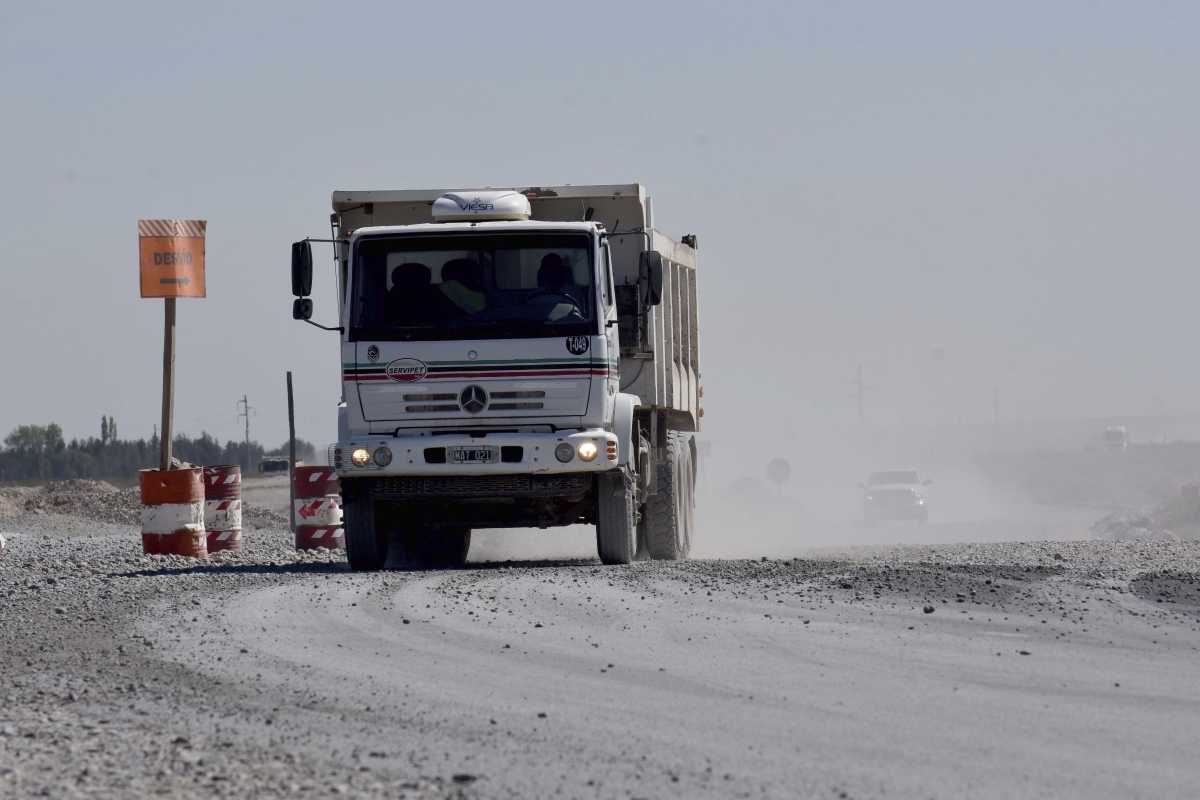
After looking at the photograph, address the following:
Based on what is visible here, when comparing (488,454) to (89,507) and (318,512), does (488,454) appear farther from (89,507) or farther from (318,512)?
(89,507)

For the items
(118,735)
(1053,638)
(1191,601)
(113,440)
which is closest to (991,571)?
(1191,601)

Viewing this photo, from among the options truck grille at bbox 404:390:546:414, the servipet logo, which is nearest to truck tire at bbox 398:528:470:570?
truck grille at bbox 404:390:546:414

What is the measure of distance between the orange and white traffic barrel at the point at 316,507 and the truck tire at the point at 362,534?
570 cm

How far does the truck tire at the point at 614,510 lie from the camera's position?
1694 cm

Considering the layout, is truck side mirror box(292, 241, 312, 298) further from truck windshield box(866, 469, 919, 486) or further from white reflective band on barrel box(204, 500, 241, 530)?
truck windshield box(866, 469, 919, 486)

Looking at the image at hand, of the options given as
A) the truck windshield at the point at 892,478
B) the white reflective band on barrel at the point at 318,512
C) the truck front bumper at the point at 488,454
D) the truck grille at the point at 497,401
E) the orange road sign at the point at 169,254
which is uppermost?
the orange road sign at the point at 169,254

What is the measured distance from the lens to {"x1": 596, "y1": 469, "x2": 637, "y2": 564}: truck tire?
55.6 ft

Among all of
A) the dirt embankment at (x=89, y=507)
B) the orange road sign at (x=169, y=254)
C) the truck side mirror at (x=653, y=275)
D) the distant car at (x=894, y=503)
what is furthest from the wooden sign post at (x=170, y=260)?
the distant car at (x=894, y=503)

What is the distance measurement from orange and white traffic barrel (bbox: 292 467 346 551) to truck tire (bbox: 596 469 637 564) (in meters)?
6.63

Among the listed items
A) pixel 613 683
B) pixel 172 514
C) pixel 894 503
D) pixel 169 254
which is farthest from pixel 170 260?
pixel 894 503

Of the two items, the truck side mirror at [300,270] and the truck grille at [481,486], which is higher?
the truck side mirror at [300,270]

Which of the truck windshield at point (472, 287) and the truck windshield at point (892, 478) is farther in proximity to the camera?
the truck windshield at point (892, 478)

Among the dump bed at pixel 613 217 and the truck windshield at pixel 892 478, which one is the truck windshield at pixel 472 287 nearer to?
the dump bed at pixel 613 217

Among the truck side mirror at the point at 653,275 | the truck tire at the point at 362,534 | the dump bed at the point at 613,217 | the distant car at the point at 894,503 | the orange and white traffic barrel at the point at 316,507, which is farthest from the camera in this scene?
the distant car at the point at 894,503
